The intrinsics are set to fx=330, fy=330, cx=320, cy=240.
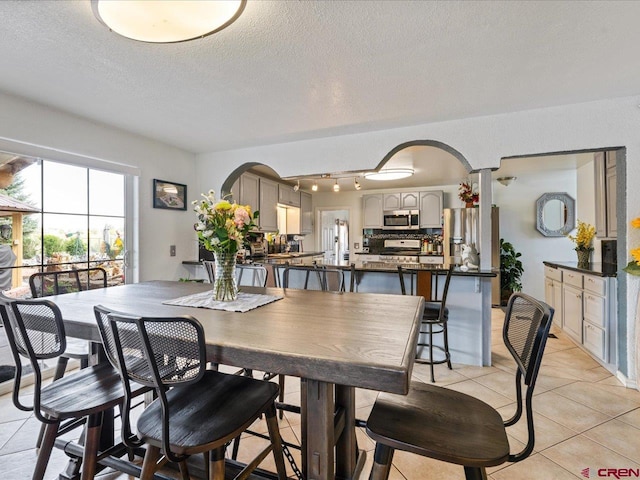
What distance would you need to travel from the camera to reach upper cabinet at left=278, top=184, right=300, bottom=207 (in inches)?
225

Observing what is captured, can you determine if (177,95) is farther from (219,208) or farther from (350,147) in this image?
(350,147)

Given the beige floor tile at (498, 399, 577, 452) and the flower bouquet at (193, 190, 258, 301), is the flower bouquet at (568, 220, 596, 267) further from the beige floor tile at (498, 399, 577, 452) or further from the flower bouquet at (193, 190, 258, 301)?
the flower bouquet at (193, 190, 258, 301)

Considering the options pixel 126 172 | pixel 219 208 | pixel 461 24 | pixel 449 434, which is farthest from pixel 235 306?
pixel 126 172

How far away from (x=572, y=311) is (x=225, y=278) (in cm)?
365

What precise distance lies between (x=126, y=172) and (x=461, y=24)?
3.16 meters

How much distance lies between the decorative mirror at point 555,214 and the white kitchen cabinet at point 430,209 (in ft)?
5.05

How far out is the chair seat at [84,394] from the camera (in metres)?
1.25

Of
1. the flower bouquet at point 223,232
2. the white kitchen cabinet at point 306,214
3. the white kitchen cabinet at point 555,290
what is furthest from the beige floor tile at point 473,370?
the white kitchen cabinet at point 306,214

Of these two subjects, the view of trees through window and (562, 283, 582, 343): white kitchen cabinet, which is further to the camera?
(562, 283, 582, 343): white kitchen cabinet

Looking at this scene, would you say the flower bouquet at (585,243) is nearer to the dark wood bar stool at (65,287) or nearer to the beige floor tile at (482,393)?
the beige floor tile at (482,393)

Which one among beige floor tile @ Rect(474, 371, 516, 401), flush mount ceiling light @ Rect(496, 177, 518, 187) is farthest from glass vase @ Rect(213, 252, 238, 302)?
flush mount ceiling light @ Rect(496, 177, 518, 187)

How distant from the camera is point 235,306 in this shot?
166 cm

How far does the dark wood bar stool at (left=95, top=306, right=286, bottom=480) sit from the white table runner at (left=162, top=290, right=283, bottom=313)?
462 mm

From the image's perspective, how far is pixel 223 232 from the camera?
169cm
